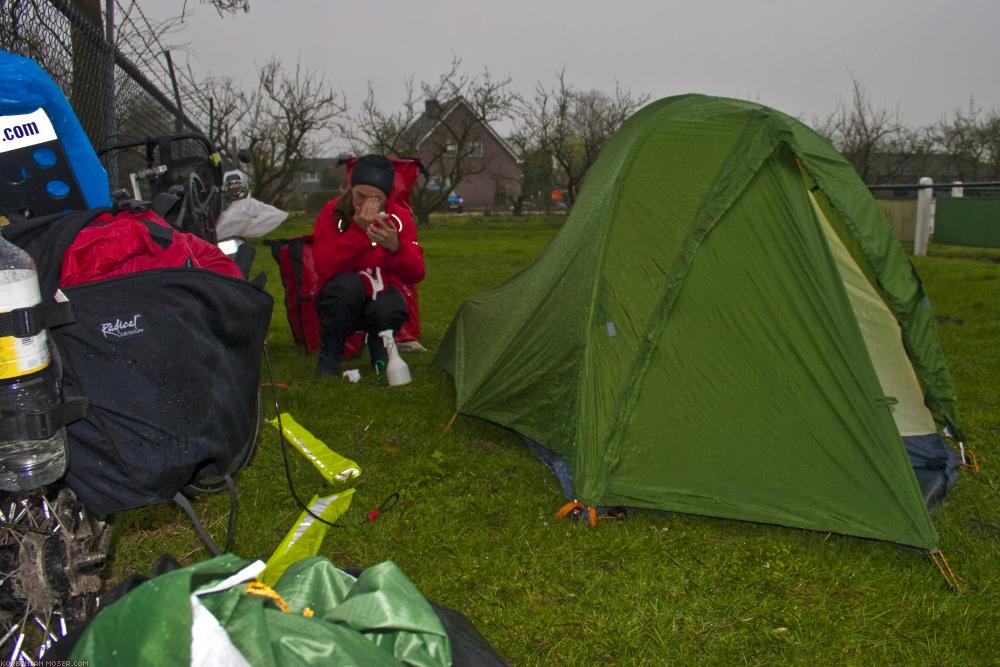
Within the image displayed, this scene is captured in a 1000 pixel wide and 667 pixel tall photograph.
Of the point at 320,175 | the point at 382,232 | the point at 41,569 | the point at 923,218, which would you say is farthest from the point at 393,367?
the point at 320,175

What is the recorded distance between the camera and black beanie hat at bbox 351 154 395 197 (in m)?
4.50

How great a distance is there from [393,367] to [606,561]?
2314 millimetres

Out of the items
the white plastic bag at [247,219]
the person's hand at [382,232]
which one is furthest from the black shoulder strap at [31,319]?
the person's hand at [382,232]

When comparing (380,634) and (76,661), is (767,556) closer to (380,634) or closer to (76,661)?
(380,634)

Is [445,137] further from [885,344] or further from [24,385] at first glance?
[24,385]

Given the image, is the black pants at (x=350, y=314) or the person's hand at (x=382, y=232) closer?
the person's hand at (x=382, y=232)

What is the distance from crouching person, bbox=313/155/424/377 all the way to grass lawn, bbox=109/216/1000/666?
34.1 inches

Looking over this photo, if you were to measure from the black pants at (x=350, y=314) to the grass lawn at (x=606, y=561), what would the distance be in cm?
85

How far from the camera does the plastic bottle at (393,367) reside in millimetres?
4738

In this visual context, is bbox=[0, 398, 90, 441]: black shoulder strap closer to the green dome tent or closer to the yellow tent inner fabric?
the green dome tent

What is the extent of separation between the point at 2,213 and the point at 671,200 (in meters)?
2.19

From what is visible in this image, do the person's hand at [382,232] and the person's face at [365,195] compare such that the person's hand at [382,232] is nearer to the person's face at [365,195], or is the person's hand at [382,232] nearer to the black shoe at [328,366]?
the person's face at [365,195]

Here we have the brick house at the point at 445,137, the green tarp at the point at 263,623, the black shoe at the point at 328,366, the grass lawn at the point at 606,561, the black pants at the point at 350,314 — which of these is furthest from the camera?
the brick house at the point at 445,137

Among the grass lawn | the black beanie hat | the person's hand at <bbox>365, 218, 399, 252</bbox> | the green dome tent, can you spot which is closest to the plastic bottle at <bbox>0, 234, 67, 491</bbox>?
the grass lawn
